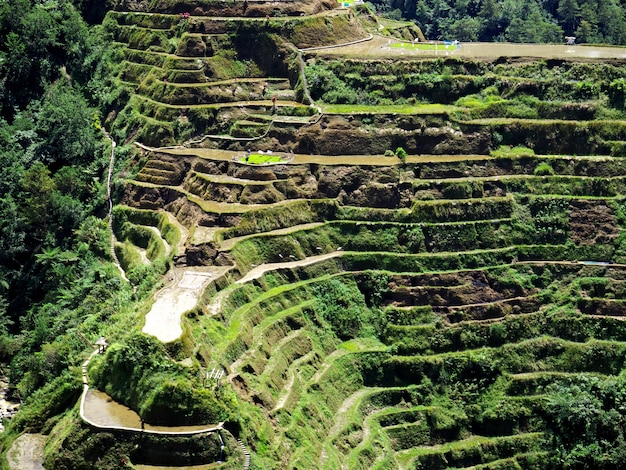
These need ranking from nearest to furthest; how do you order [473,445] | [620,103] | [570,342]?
1. [473,445]
2. [570,342]
3. [620,103]

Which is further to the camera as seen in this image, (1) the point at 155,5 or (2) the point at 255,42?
(1) the point at 155,5

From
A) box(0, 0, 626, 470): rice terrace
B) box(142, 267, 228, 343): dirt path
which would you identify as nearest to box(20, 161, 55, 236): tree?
box(0, 0, 626, 470): rice terrace

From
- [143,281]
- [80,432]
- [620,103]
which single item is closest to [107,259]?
[143,281]

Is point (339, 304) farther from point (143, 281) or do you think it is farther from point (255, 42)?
point (255, 42)

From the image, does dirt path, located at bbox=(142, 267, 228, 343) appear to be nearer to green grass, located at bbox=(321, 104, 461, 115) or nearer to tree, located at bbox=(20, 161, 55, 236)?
tree, located at bbox=(20, 161, 55, 236)

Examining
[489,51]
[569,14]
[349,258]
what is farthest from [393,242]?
[569,14]

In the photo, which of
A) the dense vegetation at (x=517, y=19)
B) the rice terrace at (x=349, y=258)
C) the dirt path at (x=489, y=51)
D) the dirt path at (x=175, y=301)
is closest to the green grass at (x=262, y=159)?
the rice terrace at (x=349, y=258)

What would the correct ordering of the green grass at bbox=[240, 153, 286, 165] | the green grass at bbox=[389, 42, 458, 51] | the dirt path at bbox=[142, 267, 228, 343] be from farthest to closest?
the green grass at bbox=[389, 42, 458, 51] → the green grass at bbox=[240, 153, 286, 165] → the dirt path at bbox=[142, 267, 228, 343]
